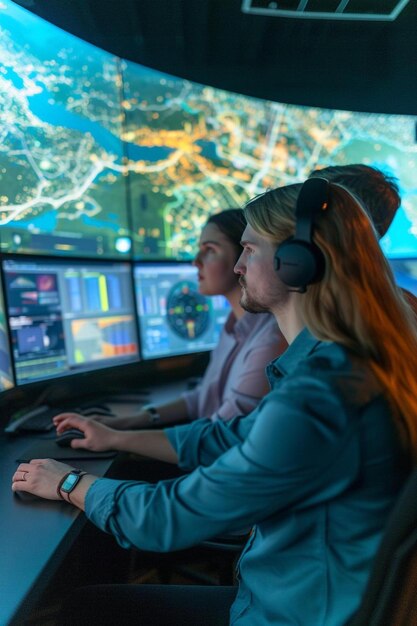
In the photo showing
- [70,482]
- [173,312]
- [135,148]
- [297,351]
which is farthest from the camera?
[135,148]

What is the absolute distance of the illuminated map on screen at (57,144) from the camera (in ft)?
5.63

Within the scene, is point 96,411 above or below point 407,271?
below

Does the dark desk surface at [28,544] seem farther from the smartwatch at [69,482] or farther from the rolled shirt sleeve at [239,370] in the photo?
the rolled shirt sleeve at [239,370]

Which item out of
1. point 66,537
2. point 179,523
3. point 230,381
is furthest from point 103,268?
point 179,523

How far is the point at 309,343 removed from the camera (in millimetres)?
805

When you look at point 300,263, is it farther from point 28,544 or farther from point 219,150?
point 219,150

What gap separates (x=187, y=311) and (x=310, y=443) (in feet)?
5.71

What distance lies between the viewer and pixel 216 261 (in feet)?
6.03

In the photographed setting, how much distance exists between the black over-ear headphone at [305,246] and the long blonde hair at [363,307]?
0.02 metres

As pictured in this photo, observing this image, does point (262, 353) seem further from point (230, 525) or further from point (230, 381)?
point (230, 525)

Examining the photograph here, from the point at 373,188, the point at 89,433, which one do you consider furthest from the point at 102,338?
the point at 373,188

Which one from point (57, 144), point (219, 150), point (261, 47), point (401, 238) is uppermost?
point (261, 47)

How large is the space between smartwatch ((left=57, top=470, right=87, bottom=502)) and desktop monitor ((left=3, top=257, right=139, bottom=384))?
731mm

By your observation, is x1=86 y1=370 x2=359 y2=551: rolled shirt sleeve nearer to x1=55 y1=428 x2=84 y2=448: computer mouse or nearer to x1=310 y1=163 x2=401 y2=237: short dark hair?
x1=55 y1=428 x2=84 y2=448: computer mouse
